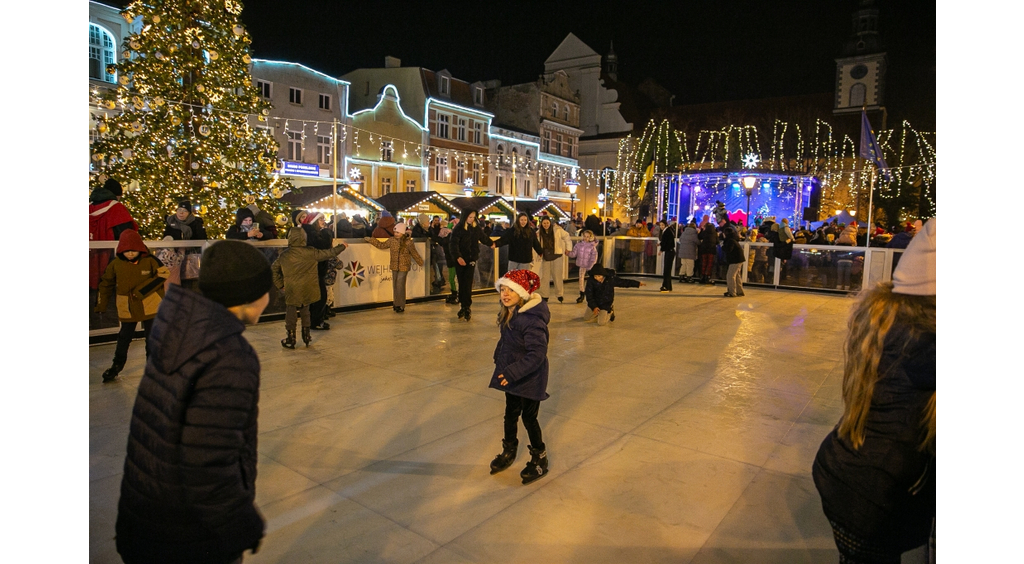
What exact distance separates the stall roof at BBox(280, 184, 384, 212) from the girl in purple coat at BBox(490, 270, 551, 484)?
18304 millimetres

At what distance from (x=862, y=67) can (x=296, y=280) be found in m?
55.9

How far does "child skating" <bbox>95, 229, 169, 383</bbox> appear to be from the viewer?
577cm

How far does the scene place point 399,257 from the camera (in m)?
10.3

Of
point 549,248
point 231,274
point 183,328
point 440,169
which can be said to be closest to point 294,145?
point 440,169

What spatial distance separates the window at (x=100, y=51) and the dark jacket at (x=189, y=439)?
24.4m

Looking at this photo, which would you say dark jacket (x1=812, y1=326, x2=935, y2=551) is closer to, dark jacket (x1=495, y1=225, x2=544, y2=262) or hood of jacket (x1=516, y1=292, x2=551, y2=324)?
hood of jacket (x1=516, y1=292, x2=551, y2=324)

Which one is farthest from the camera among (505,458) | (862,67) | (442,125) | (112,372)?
(862,67)

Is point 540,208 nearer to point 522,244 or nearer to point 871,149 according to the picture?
point 871,149

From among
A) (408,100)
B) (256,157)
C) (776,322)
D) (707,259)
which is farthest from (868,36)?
(256,157)

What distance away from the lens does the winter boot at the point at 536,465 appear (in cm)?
Result: 381

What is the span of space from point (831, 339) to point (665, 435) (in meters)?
5.48

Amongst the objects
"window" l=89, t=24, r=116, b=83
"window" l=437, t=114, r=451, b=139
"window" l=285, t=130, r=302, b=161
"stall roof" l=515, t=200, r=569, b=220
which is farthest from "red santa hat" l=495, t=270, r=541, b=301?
"window" l=437, t=114, r=451, b=139
